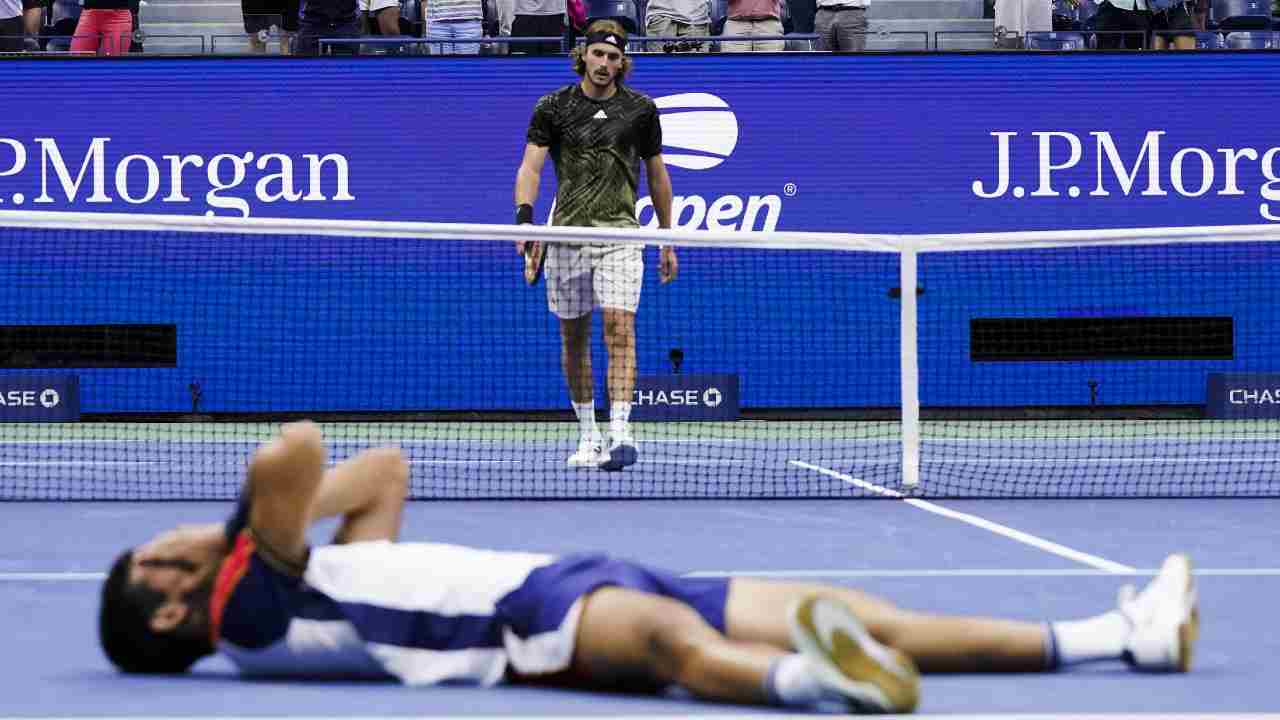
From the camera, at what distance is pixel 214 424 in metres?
13.6

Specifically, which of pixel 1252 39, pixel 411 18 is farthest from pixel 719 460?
pixel 1252 39

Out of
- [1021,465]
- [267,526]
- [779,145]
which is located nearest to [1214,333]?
[779,145]

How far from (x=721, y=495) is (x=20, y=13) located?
29.1ft

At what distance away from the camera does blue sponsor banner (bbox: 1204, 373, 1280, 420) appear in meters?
14.1

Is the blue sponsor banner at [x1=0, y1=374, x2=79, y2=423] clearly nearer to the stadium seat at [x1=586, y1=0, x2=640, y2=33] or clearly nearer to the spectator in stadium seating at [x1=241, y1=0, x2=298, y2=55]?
the spectator in stadium seating at [x1=241, y1=0, x2=298, y2=55]

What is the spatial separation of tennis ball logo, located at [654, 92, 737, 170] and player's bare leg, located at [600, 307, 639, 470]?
5224 mm

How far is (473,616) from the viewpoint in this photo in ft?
12.5

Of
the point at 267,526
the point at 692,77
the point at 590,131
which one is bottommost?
the point at 267,526

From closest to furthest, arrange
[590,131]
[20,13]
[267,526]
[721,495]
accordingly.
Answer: [267,526] < [721,495] < [590,131] < [20,13]

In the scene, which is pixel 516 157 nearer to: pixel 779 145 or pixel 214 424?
pixel 779 145

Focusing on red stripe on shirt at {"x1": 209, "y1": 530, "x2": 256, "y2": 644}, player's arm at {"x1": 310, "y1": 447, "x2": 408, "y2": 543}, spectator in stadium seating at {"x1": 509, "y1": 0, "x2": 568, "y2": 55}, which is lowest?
red stripe on shirt at {"x1": 209, "y1": 530, "x2": 256, "y2": 644}

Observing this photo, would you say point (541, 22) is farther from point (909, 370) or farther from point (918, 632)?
point (918, 632)

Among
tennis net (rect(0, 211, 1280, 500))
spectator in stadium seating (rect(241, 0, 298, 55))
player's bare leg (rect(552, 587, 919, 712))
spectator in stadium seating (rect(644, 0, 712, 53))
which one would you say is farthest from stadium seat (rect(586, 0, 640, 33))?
player's bare leg (rect(552, 587, 919, 712))


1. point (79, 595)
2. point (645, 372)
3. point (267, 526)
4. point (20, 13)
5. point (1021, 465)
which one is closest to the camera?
point (267, 526)
